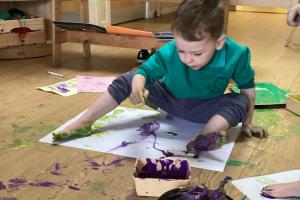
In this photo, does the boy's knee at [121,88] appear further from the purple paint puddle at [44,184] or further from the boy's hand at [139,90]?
the purple paint puddle at [44,184]

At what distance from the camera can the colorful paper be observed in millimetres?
1535

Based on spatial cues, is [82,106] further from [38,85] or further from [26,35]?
[26,35]

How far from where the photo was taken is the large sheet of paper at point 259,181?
2.87ft

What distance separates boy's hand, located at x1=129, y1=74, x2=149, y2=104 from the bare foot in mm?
359

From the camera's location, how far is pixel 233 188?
891mm

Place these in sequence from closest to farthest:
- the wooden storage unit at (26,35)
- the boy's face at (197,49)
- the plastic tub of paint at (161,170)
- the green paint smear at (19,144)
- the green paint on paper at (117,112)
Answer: the plastic tub of paint at (161,170), the boy's face at (197,49), the green paint smear at (19,144), the green paint on paper at (117,112), the wooden storage unit at (26,35)

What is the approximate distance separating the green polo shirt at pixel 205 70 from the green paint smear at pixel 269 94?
1.03ft

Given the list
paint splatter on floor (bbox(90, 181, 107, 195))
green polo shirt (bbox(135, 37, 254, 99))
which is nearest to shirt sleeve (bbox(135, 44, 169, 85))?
green polo shirt (bbox(135, 37, 254, 99))

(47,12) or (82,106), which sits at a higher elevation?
(47,12)

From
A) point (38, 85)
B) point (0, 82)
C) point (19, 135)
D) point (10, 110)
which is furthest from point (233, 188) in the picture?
point (0, 82)

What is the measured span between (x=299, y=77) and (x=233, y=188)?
110cm

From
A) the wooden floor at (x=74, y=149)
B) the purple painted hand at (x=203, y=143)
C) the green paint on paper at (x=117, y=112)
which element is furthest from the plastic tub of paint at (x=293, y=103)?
the green paint on paper at (x=117, y=112)

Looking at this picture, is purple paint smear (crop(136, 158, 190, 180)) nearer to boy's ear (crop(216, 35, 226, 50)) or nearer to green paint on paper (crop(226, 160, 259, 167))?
green paint on paper (crop(226, 160, 259, 167))

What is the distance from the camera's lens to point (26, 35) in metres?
2.02
